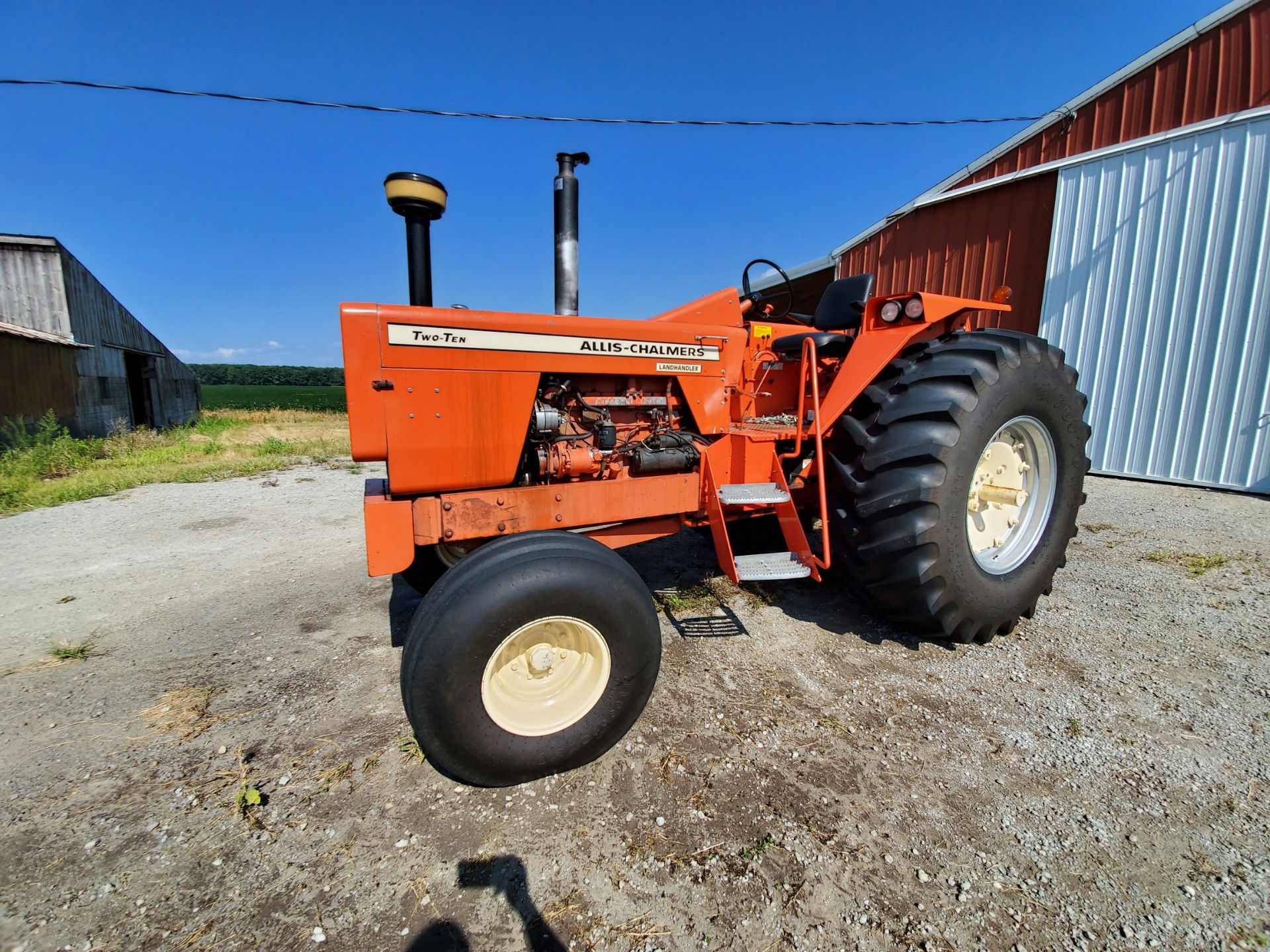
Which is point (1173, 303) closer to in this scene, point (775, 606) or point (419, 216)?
point (775, 606)

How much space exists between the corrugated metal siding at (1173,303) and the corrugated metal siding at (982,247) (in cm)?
24

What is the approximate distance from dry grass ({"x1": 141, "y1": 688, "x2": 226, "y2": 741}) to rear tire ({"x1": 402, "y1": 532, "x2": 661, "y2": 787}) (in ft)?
3.71

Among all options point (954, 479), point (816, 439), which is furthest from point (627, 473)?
point (954, 479)

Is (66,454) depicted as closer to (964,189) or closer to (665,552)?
(665,552)

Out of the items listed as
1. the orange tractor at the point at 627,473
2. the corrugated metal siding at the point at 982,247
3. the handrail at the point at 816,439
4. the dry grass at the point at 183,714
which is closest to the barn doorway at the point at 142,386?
the dry grass at the point at 183,714

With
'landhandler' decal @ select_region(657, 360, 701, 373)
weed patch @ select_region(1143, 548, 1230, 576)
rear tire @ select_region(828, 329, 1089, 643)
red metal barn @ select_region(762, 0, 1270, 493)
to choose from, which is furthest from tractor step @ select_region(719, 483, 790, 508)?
red metal barn @ select_region(762, 0, 1270, 493)

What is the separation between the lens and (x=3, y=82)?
567 centimetres

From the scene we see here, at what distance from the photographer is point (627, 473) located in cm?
255

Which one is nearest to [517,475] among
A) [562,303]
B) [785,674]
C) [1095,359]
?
[562,303]

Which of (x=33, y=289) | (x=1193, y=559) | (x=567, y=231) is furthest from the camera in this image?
(x=33, y=289)

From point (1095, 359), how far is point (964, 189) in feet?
9.28

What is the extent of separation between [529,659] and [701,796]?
700 mm

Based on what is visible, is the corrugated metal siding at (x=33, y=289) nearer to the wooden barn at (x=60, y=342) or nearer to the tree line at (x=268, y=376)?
the wooden barn at (x=60, y=342)

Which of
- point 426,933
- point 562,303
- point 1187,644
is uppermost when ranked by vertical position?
point 562,303
